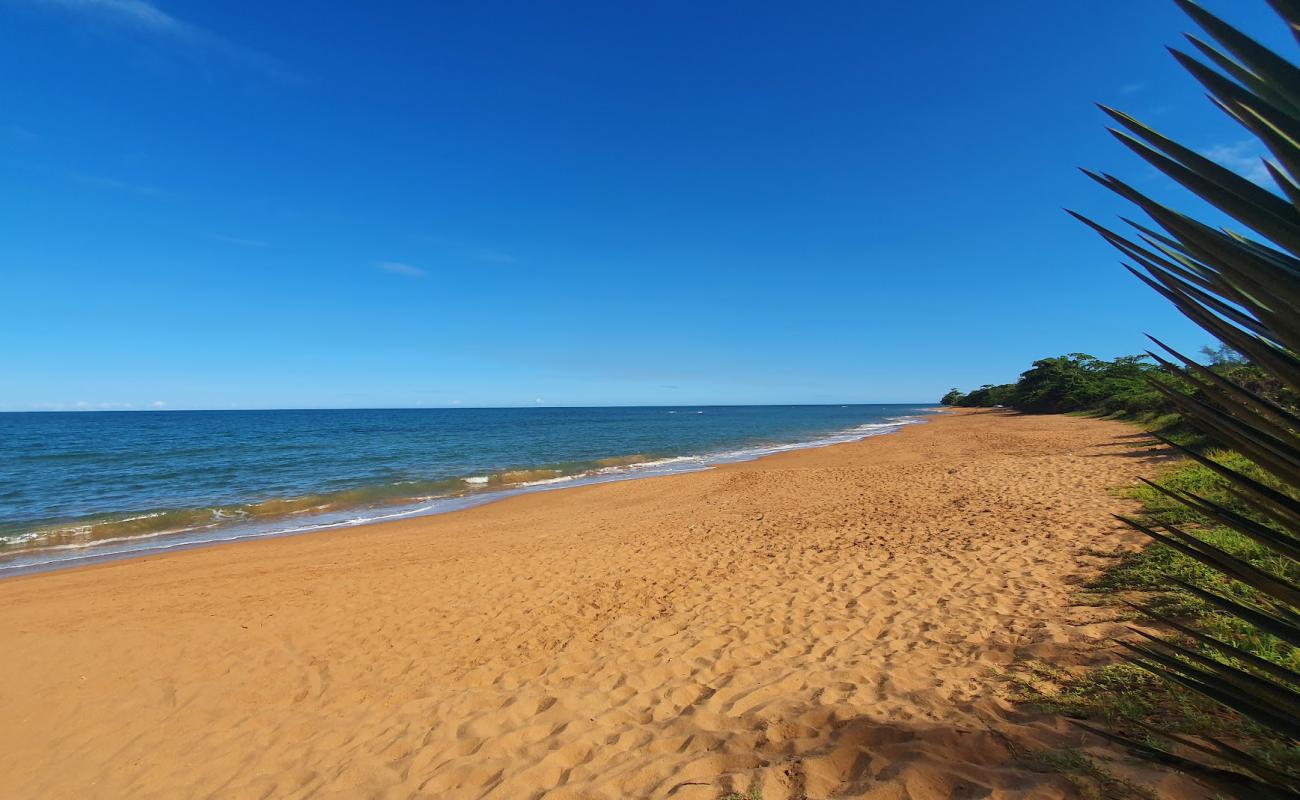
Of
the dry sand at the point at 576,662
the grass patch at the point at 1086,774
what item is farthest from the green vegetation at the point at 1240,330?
the dry sand at the point at 576,662

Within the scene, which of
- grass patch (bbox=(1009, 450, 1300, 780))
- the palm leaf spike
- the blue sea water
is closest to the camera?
the palm leaf spike

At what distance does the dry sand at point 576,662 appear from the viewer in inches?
143

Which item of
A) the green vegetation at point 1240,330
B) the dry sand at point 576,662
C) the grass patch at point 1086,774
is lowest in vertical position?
the dry sand at point 576,662

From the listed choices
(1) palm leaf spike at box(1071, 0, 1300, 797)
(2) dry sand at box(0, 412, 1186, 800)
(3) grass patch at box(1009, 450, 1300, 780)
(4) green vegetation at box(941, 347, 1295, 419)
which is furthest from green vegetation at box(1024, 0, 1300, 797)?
(4) green vegetation at box(941, 347, 1295, 419)

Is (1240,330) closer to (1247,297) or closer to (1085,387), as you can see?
(1247,297)

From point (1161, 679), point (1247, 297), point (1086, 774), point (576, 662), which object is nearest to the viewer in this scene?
point (1247, 297)

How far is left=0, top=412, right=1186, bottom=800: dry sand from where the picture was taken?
3633 millimetres

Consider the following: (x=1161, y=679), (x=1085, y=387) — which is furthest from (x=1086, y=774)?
(x=1085, y=387)

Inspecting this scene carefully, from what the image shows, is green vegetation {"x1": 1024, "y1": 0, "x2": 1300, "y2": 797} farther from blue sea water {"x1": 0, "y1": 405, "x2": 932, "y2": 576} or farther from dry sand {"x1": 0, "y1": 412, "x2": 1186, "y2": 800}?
blue sea water {"x1": 0, "y1": 405, "x2": 932, "y2": 576}

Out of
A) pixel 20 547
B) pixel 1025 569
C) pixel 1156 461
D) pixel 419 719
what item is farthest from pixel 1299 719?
pixel 20 547

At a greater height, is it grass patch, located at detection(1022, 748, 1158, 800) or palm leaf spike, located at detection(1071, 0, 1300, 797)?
palm leaf spike, located at detection(1071, 0, 1300, 797)

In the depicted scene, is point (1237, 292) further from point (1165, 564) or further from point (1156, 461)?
point (1156, 461)

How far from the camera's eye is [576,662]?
5.39 m

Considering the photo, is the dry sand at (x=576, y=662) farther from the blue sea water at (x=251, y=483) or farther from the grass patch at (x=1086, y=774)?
the blue sea water at (x=251, y=483)
